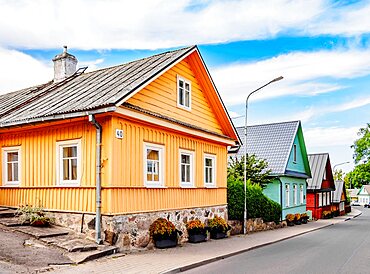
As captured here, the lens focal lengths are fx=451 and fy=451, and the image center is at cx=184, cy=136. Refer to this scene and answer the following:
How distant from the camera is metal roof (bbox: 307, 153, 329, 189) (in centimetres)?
3884

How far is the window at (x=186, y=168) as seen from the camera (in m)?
15.6

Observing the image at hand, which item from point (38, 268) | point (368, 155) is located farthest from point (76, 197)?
point (368, 155)

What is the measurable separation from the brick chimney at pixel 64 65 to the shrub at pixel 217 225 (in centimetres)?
825

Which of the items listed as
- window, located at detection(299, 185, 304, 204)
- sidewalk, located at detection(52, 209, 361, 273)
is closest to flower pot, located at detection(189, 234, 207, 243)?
sidewalk, located at detection(52, 209, 361, 273)

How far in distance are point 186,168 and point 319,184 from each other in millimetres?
25674

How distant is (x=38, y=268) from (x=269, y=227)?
17.0 m

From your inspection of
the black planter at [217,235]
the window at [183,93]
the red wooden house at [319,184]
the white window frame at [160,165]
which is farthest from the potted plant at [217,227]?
the red wooden house at [319,184]

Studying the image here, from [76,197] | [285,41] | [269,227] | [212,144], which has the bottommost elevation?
[269,227]

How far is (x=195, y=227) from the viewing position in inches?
601

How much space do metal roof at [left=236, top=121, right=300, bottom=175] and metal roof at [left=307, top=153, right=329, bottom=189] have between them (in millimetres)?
8581

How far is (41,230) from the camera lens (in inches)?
469

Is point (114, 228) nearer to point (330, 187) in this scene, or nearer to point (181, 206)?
point (181, 206)

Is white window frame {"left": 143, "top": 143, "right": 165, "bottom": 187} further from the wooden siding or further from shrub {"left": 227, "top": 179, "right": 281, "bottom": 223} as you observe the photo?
shrub {"left": 227, "top": 179, "right": 281, "bottom": 223}

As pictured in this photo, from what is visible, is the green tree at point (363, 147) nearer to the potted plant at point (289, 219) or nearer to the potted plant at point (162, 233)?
the potted plant at point (289, 219)
